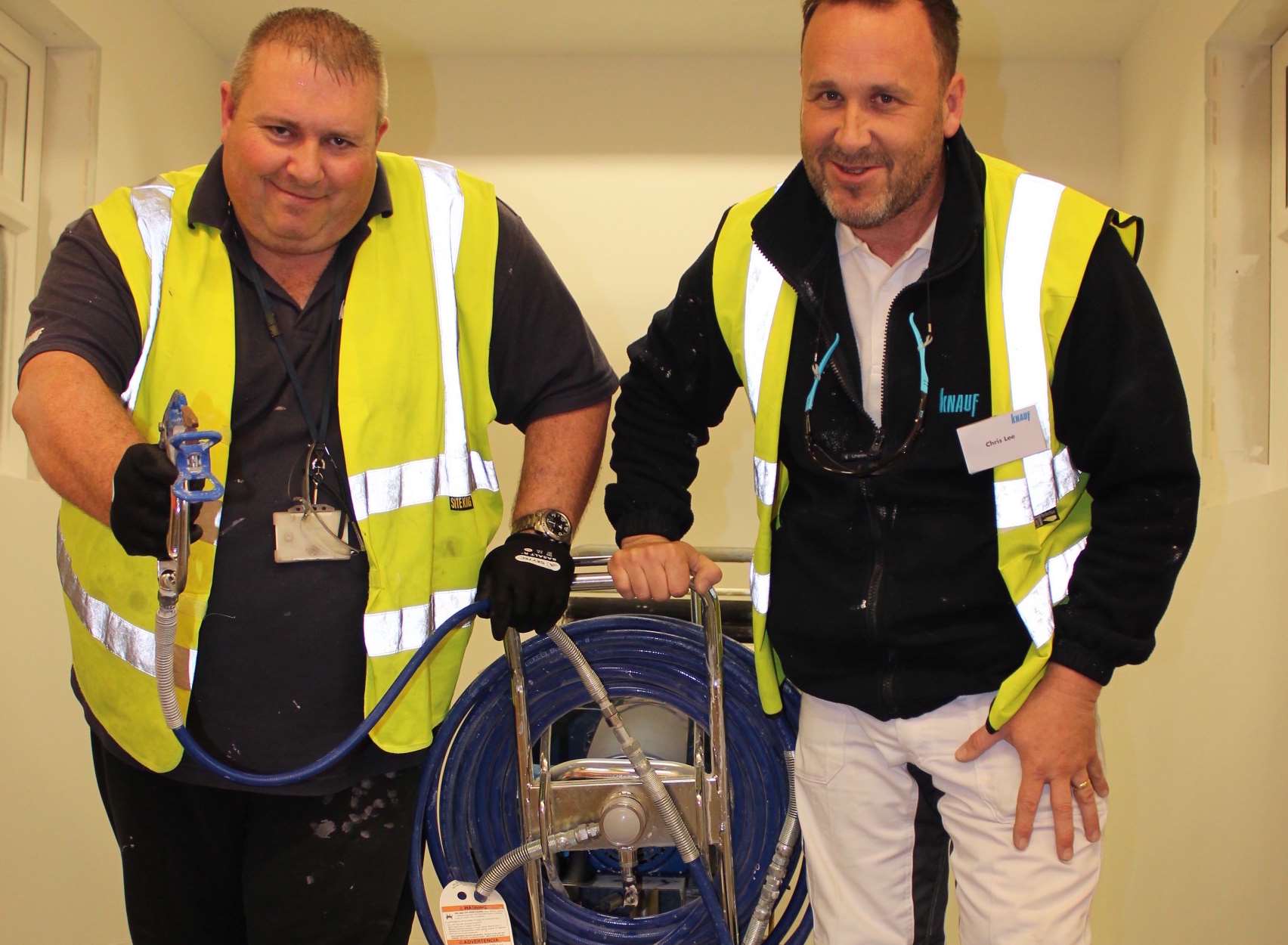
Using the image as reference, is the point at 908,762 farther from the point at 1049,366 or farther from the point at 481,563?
the point at 481,563

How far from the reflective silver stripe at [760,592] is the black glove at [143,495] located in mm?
768

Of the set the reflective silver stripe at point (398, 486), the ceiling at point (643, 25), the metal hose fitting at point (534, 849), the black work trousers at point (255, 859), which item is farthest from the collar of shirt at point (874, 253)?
the ceiling at point (643, 25)

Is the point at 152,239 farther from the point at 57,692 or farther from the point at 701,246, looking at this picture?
the point at 701,246

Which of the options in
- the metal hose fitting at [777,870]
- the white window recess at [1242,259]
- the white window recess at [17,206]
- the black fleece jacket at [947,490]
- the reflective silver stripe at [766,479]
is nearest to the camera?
the black fleece jacket at [947,490]

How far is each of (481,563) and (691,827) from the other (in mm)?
496

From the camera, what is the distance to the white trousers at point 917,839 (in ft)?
4.75

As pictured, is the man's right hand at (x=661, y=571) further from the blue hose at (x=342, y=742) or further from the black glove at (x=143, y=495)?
the black glove at (x=143, y=495)

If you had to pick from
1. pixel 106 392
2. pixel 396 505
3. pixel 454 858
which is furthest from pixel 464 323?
pixel 454 858

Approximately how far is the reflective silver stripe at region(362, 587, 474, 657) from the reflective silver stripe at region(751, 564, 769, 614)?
0.44 m

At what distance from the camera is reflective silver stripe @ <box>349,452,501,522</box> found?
5.56ft

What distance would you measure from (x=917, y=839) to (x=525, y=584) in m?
0.62

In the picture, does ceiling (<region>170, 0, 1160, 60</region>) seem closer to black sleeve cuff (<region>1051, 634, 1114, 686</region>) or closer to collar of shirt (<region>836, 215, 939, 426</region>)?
collar of shirt (<region>836, 215, 939, 426</region>)

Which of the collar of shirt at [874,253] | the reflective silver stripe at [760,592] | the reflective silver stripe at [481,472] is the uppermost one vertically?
the collar of shirt at [874,253]

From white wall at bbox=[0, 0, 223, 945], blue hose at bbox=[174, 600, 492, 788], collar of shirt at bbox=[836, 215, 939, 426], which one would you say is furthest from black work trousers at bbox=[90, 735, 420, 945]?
white wall at bbox=[0, 0, 223, 945]
